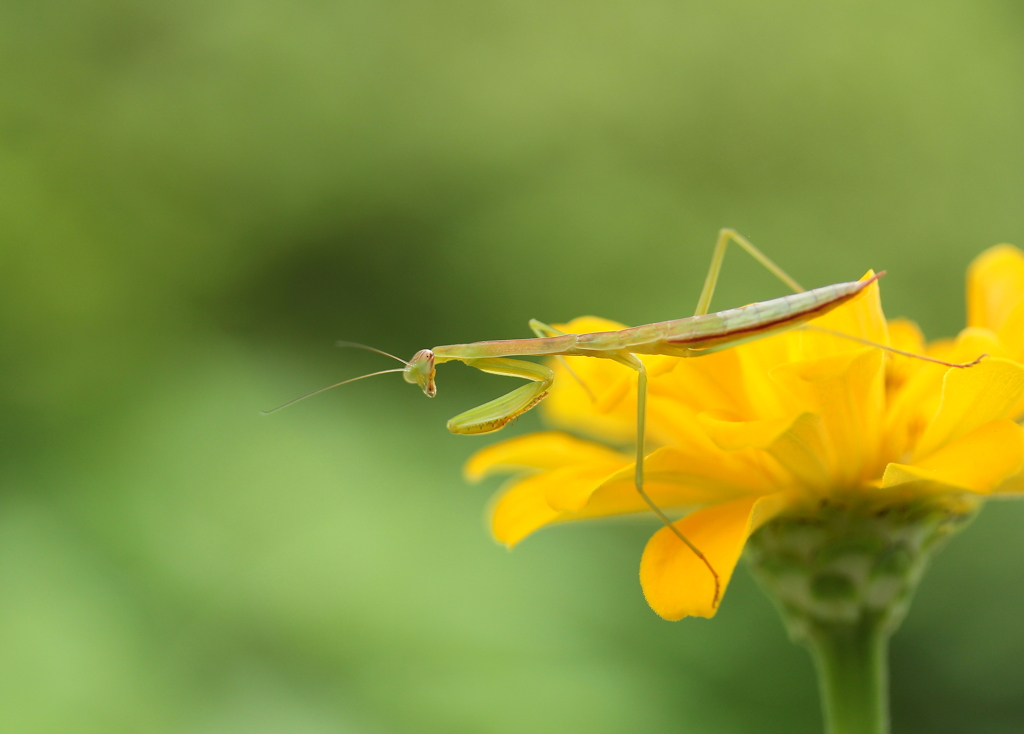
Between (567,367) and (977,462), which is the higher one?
(567,367)

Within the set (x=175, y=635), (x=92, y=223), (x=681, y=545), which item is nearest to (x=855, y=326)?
(x=681, y=545)

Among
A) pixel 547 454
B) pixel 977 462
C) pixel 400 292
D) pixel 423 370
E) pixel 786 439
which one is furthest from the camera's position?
pixel 400 292

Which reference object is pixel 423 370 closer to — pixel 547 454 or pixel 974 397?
pixel 547 454

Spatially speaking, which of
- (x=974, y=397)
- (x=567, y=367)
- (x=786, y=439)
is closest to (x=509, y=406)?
(x=567, y=367)

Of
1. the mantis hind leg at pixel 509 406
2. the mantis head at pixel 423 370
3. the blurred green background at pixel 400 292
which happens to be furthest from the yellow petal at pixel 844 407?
the blurred green background at pixel 400 292

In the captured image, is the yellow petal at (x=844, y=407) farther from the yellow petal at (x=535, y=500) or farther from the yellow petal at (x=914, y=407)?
the yellow petal at (x=535, y=500)

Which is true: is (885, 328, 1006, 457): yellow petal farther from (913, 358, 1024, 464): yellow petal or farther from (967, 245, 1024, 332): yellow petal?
(967, 245, 1024, 332): yellow petal

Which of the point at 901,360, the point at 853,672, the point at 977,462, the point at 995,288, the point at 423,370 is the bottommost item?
the point at 853,672
